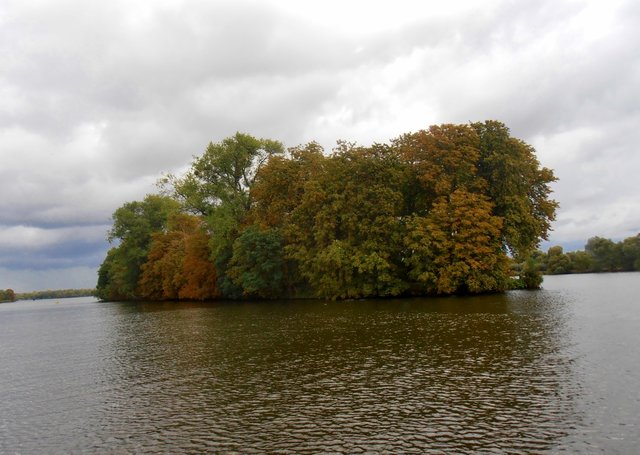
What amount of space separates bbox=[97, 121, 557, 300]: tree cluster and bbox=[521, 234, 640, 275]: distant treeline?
68595 mm

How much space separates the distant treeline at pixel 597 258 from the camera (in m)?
130

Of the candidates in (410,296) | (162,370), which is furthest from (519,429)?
(410,296)

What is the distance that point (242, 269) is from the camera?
8600cm

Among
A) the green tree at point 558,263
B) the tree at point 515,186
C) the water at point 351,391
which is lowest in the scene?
the water at point 351,391

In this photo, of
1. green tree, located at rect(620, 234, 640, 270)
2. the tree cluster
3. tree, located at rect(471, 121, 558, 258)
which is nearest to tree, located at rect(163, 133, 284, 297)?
the tree cluster

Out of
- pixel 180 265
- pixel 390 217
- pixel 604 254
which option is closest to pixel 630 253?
pixel 604 254

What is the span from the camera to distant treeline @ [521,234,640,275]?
5098 inches

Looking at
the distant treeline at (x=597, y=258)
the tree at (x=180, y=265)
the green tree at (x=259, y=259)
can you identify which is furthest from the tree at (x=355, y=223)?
the distant treeline at (x=597, y=258)

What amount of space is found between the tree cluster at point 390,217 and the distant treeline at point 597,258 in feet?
225

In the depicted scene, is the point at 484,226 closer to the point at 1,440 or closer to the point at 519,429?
the point at 519,429

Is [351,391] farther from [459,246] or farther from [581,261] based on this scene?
[581,261]

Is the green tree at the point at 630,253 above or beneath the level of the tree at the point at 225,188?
beneath

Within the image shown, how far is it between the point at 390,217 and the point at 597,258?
9550cm

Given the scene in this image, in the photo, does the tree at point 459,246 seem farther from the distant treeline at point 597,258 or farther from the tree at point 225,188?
the distant treeline at point 597,258
